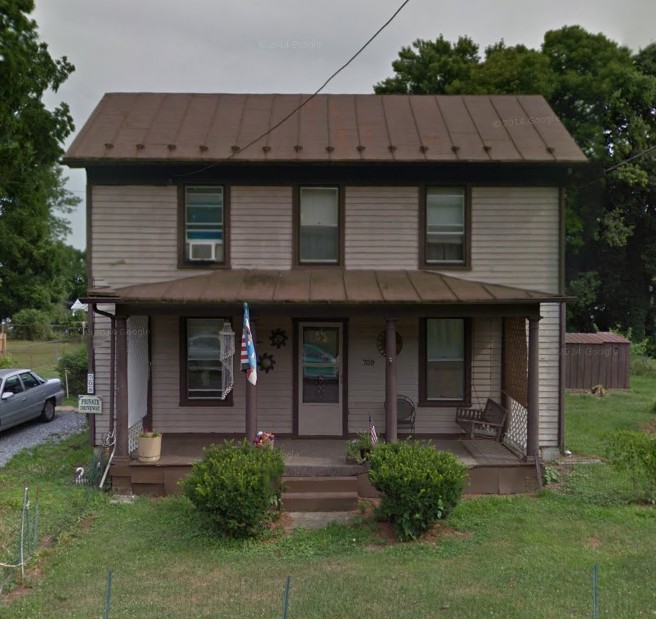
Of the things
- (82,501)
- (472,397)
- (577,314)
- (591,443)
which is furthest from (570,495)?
(577,314)

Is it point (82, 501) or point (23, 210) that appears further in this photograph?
point (23, 210)

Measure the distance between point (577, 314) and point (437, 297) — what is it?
24.9 m

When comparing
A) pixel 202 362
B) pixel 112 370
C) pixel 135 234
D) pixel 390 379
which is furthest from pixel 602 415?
pixel 135 234

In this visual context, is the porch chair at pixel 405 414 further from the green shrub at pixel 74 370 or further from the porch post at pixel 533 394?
the green shrub at pixel 74 370

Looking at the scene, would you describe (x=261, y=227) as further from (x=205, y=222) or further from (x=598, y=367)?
(x=598, y=367)

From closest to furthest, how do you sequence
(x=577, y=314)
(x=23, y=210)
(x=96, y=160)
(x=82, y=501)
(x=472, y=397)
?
(x=82, y=501) → (x=96, y=160) → (x=472, y=397) → (x=23, y=210) → (x=577, y=314)

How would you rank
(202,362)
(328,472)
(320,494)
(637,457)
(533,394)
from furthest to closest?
(202,362) → (533,394) → (328,472) → (320,494) → (637,457)

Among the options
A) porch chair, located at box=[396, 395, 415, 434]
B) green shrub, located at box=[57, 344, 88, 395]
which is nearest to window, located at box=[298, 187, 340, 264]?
porch chair, located at box=[396, 395, 415, 434]

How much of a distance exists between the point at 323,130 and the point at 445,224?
297 cm

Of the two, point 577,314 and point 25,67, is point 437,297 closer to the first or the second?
point 25,67

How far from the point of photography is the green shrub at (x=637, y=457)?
26.7 feet

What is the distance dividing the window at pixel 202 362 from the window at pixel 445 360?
382 cm

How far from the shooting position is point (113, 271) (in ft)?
33.7

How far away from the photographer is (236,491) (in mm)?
7027
